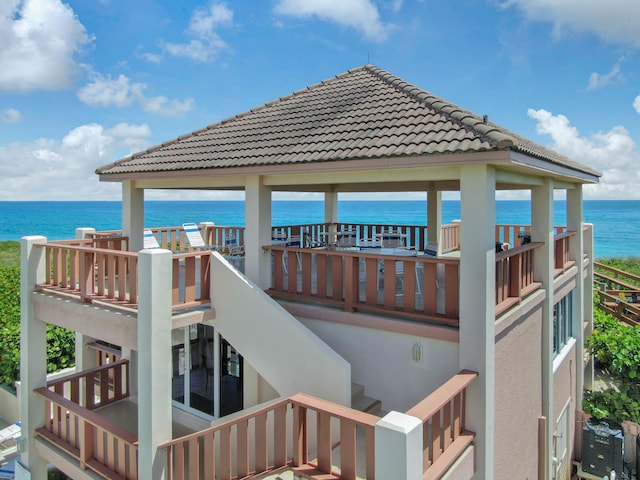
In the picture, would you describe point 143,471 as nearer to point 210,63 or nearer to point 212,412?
point 212,412

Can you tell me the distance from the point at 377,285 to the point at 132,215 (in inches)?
254

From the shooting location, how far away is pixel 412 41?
1766 centimetres

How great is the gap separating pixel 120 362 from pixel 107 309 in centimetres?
345

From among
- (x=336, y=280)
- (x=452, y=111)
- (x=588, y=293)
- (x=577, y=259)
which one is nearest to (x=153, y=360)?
(x=336, y=280)

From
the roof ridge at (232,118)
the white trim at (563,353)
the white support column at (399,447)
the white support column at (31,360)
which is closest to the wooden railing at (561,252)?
the white trim at (563,353)

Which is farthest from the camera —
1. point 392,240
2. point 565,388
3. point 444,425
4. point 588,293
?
point 588,293

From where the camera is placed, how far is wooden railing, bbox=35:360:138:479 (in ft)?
21.7

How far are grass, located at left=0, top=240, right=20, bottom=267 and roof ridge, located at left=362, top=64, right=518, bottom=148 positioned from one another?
49.2m

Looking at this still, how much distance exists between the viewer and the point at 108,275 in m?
6.79

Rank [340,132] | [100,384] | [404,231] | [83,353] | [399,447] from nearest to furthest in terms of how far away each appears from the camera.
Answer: [399,447]
[340,132]
[100,384]
[83,353]
[404,231]

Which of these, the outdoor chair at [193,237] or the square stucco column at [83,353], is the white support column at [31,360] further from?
the outdoor chair at [193,237]

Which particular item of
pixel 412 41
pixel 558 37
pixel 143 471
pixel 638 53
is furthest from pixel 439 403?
pixel 638 53

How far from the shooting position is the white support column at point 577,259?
1148cm

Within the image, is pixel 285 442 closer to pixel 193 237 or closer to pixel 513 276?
pixel 513 276
